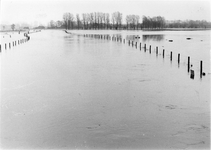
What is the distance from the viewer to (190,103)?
11258 mm

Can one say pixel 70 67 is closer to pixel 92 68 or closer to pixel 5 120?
pixel 92 68

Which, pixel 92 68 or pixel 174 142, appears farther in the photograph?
pixel 92 68

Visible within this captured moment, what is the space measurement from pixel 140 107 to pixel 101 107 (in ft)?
4.64

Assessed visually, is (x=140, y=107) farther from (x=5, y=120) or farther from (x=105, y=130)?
(x=5, y=120)

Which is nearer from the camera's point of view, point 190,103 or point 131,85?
point 190,103

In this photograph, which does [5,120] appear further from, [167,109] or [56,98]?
[167,109]

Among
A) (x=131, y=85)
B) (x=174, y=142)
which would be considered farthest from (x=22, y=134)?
(x=131, y=85)

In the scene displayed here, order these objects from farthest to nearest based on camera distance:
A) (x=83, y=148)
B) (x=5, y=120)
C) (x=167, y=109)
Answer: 1. (x=167, y=109)
2. (x=5, y=120)
3. (x=83, y=148)

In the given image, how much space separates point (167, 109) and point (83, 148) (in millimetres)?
4312

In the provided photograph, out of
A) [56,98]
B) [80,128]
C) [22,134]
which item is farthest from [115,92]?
[22,134]

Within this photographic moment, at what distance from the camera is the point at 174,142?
24.5 ft

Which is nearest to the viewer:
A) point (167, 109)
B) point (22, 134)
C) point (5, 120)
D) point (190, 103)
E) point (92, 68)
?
point (22, 134)

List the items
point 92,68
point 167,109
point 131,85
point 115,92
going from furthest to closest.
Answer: point 92,68 → point 131,85 → point 115,92 → point 167,109

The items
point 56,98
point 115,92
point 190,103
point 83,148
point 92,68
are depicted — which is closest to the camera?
point 83,148
